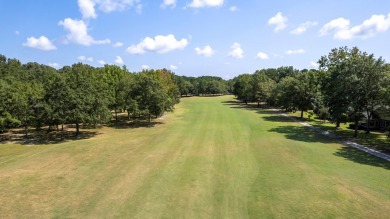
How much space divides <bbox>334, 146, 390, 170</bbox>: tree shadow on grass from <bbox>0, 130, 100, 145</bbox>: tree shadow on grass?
29752 mm

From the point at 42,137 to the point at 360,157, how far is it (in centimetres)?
3695

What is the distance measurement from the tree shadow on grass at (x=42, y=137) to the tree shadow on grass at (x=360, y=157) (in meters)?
29.8

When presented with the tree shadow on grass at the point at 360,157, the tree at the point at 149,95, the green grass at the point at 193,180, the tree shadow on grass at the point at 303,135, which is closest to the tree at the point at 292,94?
the tree shadow on grass at the point at 303,135

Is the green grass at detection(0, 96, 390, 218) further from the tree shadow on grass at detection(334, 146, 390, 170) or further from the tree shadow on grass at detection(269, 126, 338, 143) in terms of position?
the tree shadow on grass at detection(269, 126, 338, 143)

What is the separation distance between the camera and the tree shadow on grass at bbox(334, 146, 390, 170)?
2547 cm

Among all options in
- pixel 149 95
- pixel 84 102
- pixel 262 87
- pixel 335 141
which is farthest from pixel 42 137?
pixel 262 87

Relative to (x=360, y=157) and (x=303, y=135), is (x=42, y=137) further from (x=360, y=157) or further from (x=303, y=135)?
(x=360, y=157)

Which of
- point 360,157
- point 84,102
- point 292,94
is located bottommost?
point 360,157

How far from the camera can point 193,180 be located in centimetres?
2048

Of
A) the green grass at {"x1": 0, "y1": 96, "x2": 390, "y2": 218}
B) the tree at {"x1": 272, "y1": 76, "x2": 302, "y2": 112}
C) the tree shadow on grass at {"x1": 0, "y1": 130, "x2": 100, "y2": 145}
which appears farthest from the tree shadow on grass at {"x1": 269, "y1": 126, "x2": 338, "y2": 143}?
the tree shadow on grass at {"x1": 0, "y1": 130, "x2": 100, "y2": 145}

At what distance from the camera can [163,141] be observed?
35.5 metres

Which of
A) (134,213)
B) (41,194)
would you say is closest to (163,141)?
(41,194)

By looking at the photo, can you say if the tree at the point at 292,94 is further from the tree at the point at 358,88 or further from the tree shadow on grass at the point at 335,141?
the tree at the point at 358,88

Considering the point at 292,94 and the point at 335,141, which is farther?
the point at 292,94
